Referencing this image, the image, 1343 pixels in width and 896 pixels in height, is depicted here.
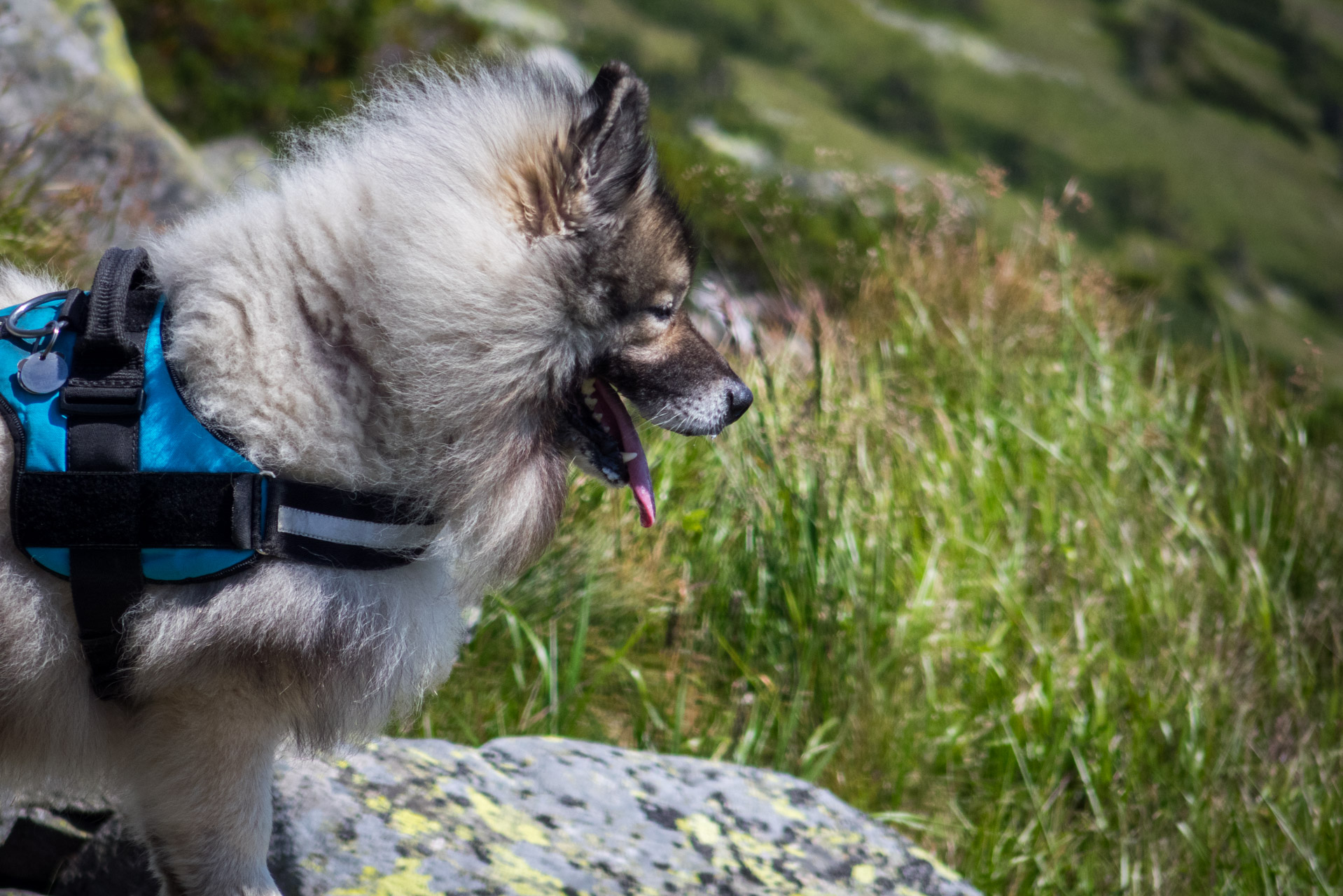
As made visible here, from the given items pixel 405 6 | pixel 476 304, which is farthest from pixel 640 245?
pixel 405 6

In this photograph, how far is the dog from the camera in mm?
1855

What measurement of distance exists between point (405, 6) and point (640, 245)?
11514 millimetres

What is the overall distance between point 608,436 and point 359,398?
623 millimetres

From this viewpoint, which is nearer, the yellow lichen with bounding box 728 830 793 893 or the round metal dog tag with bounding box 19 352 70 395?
Result: the round metal dog tag with bounding box 19 352 70 395

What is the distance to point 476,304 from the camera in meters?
1.99

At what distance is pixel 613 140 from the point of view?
2.08 m

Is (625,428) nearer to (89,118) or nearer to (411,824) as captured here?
(411,824)

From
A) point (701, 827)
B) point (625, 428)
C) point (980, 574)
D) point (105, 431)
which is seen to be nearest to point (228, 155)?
point (980, 574)

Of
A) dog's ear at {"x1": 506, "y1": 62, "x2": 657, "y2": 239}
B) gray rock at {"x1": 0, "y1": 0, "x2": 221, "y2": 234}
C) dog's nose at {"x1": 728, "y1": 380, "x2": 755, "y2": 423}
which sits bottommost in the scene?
gray rock at {"x1": 0, "y1": 0, "x2": 221, "y2": 234}

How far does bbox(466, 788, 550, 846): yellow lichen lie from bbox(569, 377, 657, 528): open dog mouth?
1005mm

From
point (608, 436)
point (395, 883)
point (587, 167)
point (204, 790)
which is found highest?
point (587, 167)

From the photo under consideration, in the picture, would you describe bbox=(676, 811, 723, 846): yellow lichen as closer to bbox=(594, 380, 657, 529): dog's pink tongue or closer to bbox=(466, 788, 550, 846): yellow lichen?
bbox=(466, 788, 550, 846): yellow lichen

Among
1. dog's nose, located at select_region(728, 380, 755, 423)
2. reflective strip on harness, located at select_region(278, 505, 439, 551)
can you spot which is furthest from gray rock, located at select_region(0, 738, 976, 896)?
dog's nose, located at select_region(728, 380, 755, 423)

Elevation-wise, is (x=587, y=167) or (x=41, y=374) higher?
(x=587, y=167)
